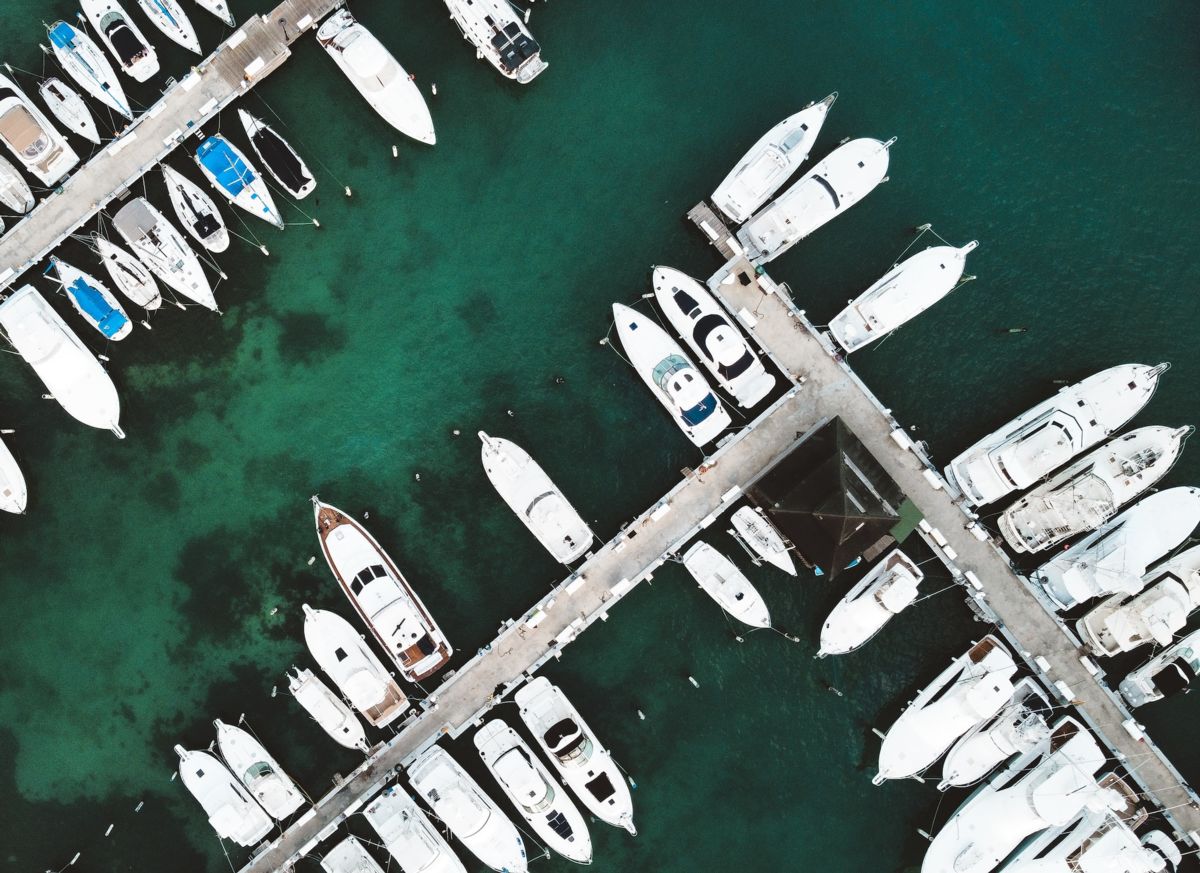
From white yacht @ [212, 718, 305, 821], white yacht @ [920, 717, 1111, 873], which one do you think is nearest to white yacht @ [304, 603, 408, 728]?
white yacht @ [212, 718, 305, 821]

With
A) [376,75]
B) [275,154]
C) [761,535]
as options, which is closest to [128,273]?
[275,154]

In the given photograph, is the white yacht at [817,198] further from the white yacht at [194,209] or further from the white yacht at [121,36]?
the white yacht at [121,36]

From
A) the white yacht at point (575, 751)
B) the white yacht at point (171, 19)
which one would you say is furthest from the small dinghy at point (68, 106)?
the white yacht at point (575, 751)

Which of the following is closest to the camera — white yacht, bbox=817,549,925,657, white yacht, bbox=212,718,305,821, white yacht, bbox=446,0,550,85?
white yacht, bbox=817,549,925,657

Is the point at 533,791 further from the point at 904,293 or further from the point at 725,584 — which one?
the point at 904,293

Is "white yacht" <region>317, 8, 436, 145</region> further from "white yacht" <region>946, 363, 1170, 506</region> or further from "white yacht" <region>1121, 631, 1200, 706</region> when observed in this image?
"white yacht" <region>1121, 631, 1200, 706</region>
